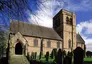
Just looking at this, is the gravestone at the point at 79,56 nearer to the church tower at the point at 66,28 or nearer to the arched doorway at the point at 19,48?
the arched doorway at the point at 19,48

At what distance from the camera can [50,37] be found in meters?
43.9

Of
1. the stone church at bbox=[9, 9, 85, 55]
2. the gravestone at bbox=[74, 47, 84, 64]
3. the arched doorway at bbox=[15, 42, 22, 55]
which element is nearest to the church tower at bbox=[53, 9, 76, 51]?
the stone church at bbox=[9, 9, 85, 55]

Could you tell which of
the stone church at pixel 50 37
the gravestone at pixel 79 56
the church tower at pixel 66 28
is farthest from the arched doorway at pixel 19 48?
the gravestone at pixel 79 56

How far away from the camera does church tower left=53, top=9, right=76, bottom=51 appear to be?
4597 centimetres

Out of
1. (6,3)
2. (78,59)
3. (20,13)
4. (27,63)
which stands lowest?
(27,63)

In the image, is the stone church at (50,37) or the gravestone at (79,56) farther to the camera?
the stone church at (50,37)

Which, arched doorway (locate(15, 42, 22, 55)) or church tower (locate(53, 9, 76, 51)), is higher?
church tower (locate(53, 9, 76, 51))

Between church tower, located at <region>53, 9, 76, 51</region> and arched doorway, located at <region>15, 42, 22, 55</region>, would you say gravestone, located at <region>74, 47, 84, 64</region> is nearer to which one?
arched doorway, located at <region>15, 42, 22, 55</region>

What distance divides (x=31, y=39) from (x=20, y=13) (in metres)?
34.7

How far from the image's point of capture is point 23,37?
36531 millimetres

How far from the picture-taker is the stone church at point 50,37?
36.4 m

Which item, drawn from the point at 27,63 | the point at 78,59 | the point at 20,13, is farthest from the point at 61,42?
the point at 20,13

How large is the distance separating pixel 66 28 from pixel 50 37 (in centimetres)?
658

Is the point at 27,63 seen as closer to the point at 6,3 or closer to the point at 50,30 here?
the point at 6,3
